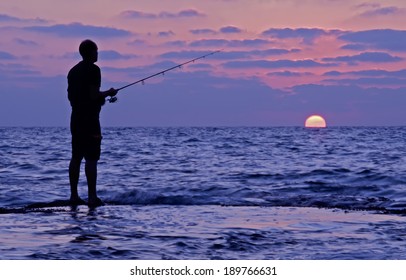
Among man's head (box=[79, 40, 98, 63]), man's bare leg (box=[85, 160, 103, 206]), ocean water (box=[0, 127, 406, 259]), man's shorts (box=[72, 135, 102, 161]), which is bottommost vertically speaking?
ocean water (box=[0, 127, 406, 259])

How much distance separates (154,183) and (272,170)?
3.43 m

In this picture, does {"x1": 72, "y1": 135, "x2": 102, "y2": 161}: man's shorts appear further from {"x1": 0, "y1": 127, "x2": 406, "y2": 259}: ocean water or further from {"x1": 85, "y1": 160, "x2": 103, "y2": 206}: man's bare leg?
{"x1": 0, "y1": 127, "x2": 406, "y2": 259}: ocean water

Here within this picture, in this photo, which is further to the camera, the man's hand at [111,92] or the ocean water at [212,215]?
the man's hand at [111,92]

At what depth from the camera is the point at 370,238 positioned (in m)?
5.78

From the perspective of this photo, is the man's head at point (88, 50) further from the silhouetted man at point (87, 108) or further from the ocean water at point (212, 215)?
the ocean water at point (212, 215)

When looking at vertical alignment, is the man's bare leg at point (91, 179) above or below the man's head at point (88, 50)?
below

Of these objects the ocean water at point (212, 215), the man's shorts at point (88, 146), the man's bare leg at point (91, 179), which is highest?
the man's shorts at point (88, 146)

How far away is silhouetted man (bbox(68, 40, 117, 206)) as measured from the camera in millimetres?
7652

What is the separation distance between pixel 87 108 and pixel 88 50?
656 millimetres

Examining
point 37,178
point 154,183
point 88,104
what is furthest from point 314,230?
point 37,178

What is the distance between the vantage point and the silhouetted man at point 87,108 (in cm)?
765

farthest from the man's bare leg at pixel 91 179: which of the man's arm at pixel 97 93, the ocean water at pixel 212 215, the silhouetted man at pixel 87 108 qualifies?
the man's arm at pixel 97 93

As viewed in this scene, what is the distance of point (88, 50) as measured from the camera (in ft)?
25.1

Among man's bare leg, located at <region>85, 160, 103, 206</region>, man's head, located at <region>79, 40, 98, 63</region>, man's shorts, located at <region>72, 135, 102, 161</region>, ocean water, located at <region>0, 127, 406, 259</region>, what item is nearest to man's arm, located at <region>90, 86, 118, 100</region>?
man's head, located at <region>79, 40, 98, 63</region>
